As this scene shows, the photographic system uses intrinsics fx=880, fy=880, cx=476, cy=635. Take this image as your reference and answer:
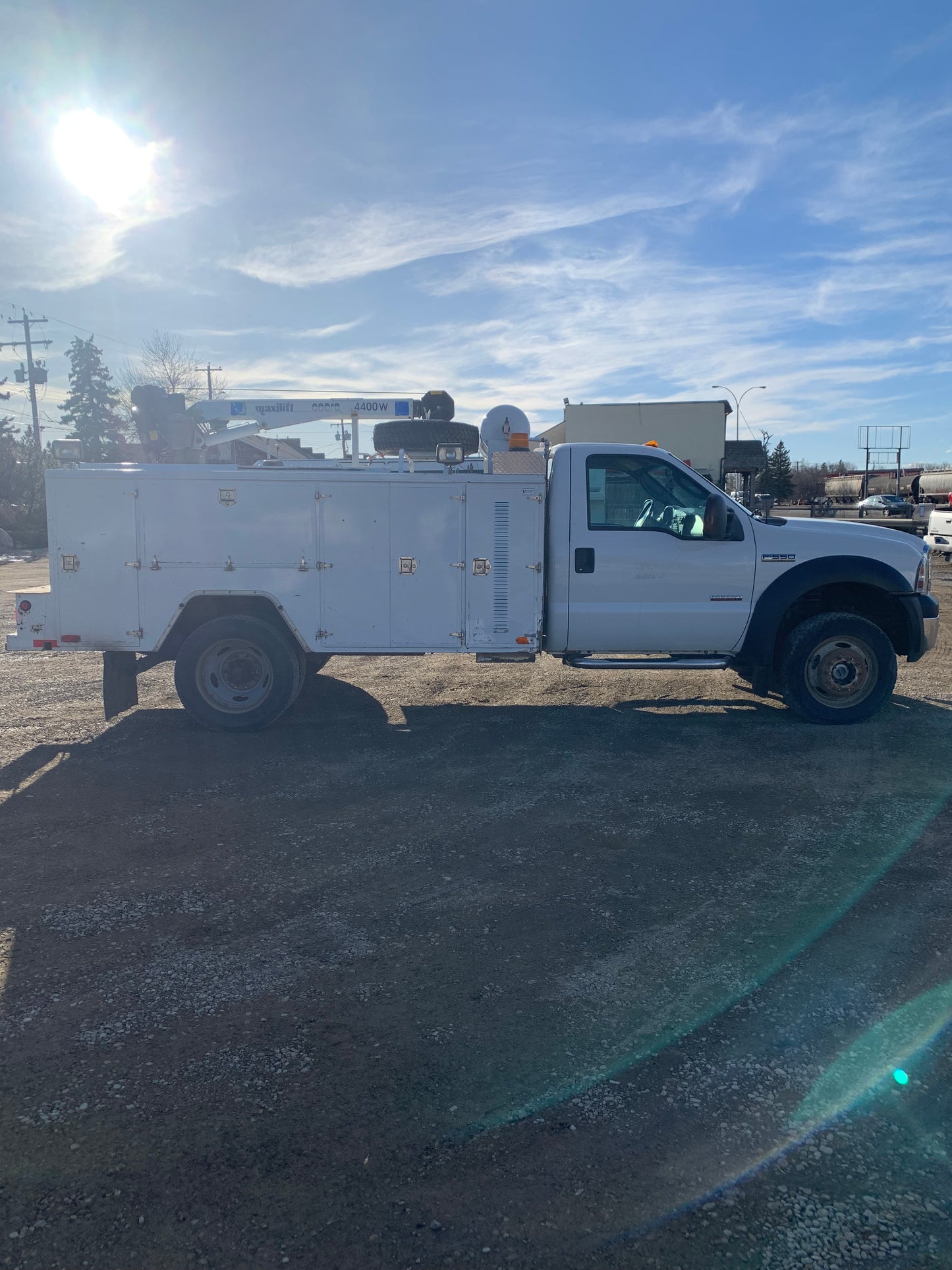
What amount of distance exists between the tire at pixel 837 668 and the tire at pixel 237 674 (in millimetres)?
4285

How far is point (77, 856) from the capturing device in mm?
4938

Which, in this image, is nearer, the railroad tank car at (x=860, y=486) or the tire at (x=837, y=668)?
the tire at (x=837, y=668)

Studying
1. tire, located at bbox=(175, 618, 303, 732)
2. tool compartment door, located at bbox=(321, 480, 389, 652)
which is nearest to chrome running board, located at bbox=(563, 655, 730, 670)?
tool compartment door, located at bbox=(321, 480, 389, 652)

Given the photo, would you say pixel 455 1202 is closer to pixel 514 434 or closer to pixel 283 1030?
pixel 283 1030

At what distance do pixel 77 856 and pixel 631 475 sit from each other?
5.17m

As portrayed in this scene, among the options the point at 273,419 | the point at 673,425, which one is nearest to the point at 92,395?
the point at 673,425

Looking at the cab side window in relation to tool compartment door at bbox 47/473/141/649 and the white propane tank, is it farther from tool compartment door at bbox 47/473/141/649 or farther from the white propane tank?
tool compartment door at bbox 47/473/141/649

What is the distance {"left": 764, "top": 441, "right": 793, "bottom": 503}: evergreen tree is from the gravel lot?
262ft

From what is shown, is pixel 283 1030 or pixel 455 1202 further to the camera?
pixel 283 1030

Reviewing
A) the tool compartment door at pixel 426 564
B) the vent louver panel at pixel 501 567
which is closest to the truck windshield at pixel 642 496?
the vent louver panel at pixel 501 567

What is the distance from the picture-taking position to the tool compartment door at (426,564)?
7.39 meters

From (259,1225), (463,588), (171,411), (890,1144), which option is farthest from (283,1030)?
(171,411)

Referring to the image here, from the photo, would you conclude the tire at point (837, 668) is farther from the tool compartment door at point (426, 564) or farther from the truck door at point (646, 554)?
the tool compartment door at point (426, 564)

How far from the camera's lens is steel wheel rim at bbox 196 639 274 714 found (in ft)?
24.6
